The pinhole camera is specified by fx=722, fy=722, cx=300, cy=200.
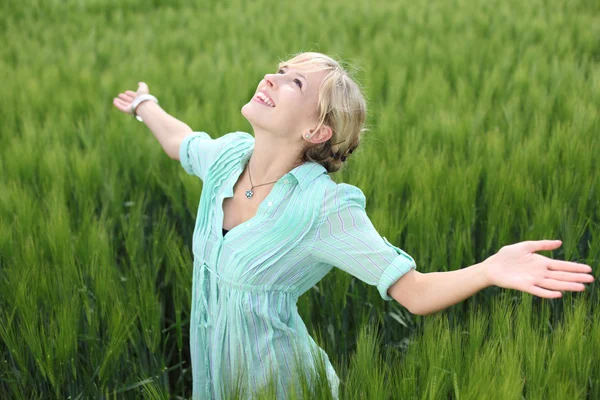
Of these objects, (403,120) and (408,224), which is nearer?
(408,224)

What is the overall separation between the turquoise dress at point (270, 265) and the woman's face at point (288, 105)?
82 millimetres

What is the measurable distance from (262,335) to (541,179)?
1131mm

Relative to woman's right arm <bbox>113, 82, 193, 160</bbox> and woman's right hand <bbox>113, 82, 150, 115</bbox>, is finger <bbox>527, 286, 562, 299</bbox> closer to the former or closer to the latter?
woman's right arm <bbox>113, 82, 193, 160</bbox>

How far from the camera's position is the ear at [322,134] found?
1360 mm

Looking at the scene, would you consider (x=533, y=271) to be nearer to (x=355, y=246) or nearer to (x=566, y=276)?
(x=566, y=276)

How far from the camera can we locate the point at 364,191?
2025mm

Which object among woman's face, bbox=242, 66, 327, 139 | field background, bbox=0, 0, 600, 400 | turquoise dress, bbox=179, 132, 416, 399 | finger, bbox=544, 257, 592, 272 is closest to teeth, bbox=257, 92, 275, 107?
woman's face, bbox=242, 66, 327, 139

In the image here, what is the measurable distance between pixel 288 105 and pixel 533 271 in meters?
0.53

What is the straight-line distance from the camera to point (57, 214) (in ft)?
6.09

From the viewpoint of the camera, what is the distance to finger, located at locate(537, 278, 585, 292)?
3.55 ft

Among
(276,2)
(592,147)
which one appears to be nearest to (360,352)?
(592,147)

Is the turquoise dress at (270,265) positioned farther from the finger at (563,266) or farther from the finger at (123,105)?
the finger at (123,105)

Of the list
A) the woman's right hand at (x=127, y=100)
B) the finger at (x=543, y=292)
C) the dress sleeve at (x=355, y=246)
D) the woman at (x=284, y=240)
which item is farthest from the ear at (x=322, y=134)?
the woman's right hand at (x=127, y=100)

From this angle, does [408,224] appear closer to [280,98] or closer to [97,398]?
[280,98]
